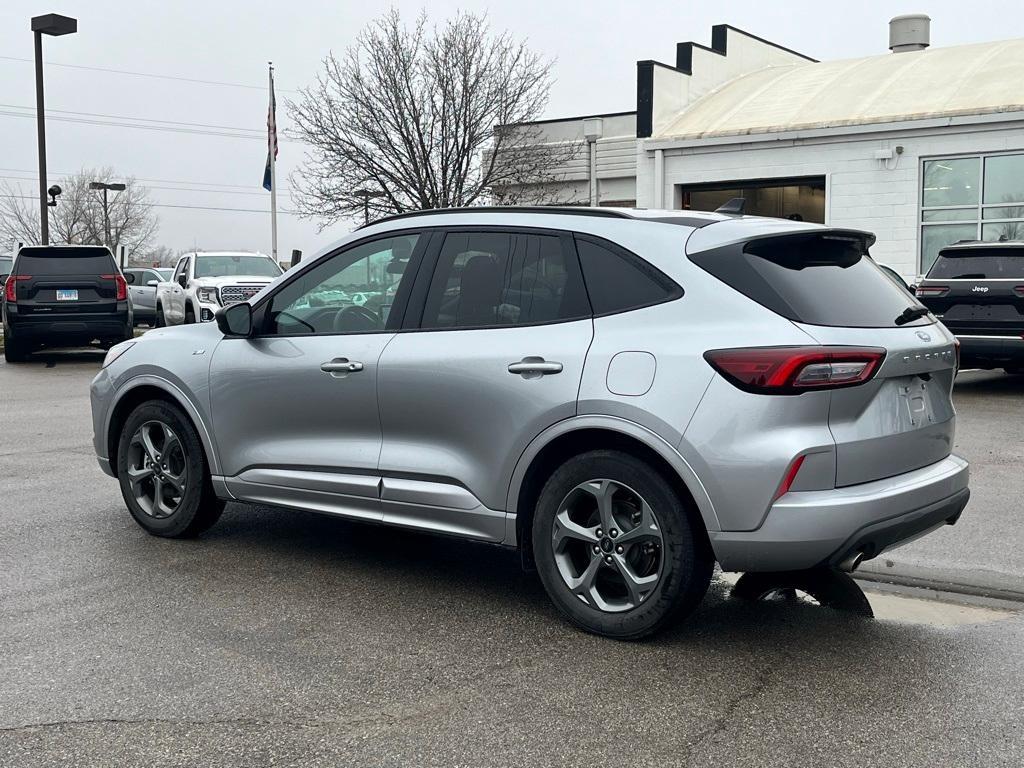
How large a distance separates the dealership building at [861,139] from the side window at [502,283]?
1717cm

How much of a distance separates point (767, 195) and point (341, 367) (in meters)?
21.6

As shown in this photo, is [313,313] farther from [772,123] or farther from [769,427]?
[772,123]

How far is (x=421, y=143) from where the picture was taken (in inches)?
1425

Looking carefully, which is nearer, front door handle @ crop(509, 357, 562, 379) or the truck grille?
front door handle @ crop(509, 357, 562, 379)

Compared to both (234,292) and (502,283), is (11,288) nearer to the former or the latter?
(234,292)

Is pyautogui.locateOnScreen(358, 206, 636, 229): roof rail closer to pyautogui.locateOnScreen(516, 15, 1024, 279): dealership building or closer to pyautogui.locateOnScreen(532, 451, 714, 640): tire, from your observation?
pyautogui.locateOnScreen(532, 451, 714, 640): tire

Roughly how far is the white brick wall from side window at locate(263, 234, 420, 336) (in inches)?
685

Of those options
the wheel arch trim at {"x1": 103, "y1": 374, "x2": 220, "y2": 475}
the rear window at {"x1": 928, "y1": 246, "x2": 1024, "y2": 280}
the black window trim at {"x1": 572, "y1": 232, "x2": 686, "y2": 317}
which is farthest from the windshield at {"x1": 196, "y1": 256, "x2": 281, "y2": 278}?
the black window trim at {"x1": 572, "y1": 232, "x2": 686, "y2": 317}

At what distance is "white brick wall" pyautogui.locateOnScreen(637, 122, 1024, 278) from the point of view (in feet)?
66.7

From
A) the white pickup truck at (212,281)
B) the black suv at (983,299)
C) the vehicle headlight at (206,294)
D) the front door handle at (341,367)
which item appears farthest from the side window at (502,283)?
the vehicle headlight at (206,294)

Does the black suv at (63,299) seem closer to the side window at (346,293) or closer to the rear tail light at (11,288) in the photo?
the rear tail light at (11,288)

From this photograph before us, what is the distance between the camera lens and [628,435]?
4289 mm

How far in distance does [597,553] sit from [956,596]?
1871 millimetres

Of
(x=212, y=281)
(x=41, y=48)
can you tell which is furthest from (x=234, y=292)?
(x=41, y=48)
